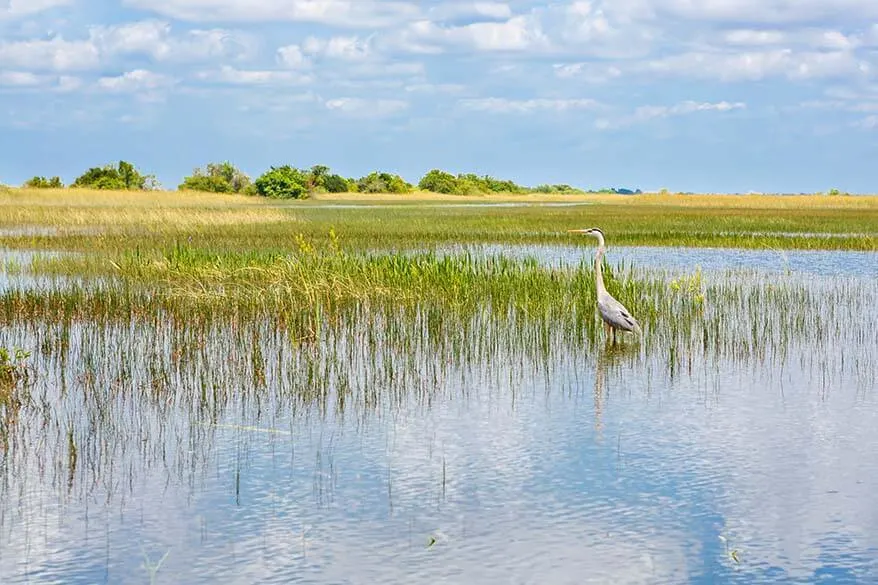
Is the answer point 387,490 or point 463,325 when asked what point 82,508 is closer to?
point 387,490

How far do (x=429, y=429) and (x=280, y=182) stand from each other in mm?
74033

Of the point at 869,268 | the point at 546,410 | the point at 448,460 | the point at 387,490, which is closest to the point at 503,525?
the point at 387,490

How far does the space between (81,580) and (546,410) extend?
16.2ft

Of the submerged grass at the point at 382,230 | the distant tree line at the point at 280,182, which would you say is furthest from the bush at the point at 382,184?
the submerged grass at the point at 382,230

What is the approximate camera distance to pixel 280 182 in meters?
81.8

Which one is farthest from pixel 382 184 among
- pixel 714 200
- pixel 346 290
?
pixel 346 290

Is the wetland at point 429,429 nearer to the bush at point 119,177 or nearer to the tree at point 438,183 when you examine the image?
the bush at point 119,177

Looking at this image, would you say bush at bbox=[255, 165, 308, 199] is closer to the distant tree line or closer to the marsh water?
the distant tree line

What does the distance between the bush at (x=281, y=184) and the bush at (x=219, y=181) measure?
1582 millimetres

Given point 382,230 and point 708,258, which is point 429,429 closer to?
point 708,258

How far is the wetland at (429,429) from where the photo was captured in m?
6.36

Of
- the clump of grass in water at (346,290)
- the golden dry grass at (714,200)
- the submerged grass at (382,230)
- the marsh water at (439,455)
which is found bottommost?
the marsh water at (439,455)

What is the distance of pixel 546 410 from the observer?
9977 millimetres

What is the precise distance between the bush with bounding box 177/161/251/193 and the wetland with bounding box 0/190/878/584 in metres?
64.0
